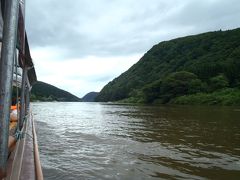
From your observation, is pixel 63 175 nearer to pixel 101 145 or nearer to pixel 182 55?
pixel 101 145

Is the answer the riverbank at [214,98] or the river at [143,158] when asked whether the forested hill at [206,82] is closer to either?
the riverbank at [214,98]

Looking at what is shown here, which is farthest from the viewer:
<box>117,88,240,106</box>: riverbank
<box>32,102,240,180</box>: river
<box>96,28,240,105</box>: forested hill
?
<box>96,28,240,105</box>: forested hill

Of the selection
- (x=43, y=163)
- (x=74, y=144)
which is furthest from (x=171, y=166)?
(x=74, y=144)

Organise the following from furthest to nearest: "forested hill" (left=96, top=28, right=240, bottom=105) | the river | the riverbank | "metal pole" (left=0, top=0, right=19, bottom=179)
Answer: "forested hill" (left=96, top=28, right=240, bottom=105), the riverbank, the river, "metal pole" (left=0, top=0, right=19, bottom=179)

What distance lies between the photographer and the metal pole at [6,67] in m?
2.58

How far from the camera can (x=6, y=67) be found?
2578 millimetres

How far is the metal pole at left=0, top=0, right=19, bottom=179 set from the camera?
2578 millimetres

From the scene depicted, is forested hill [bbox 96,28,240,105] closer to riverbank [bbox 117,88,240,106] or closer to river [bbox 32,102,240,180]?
riverbank [bbox 117,88,240,106]

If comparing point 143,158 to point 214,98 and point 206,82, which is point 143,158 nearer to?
point 214,98

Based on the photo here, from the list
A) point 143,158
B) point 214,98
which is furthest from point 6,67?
point 214,98

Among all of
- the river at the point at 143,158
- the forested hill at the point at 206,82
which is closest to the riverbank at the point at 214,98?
the forested hill at the point at 206,82

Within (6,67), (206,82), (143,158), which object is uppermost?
(206,82)

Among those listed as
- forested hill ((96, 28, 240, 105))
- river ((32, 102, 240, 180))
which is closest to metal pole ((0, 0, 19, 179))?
river ((32, 102, 240, 180))

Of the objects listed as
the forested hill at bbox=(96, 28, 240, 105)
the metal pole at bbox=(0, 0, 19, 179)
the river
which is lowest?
the river
